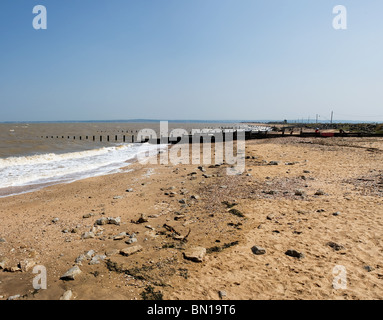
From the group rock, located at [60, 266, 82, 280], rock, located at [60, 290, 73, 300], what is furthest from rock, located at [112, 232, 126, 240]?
rock, located at [60, 290, 73, 300]

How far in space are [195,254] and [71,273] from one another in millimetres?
2686

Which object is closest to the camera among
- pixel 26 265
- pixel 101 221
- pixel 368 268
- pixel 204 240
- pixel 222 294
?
pixel 222 294

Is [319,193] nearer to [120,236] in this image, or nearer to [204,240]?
[204,240]

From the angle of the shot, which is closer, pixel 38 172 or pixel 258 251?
pixel 258 251

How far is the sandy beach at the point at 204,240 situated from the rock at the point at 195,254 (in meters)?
0.02

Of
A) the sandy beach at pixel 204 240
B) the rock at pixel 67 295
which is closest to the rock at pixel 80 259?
the sandy beach at pixel 204 240

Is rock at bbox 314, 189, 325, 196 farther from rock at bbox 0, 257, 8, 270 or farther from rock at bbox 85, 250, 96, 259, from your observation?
rock at bbox 0, 257, 8, 270

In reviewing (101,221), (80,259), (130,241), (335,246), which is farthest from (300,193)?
(80,259)

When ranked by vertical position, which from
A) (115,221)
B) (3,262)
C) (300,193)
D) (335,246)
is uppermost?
(300,193)

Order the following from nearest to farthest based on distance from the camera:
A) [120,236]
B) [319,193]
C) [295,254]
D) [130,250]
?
1. [295,254]
2. [130,250]
3. [120,236]
4. [319,193]

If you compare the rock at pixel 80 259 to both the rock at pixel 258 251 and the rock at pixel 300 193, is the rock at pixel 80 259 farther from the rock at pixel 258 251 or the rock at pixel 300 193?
the rock at pixel 300 193

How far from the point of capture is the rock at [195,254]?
5.49 m

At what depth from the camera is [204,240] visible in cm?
645
